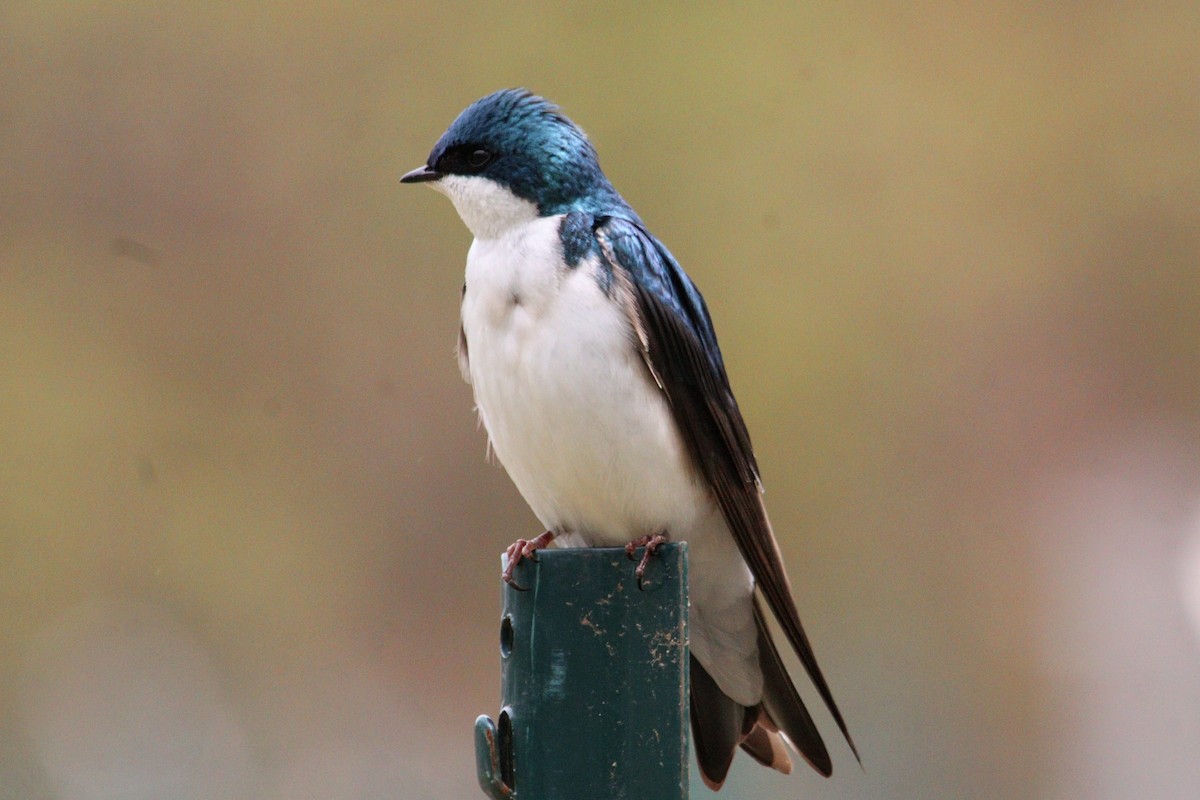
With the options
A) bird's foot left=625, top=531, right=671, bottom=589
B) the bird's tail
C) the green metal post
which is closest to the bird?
the bird's tail

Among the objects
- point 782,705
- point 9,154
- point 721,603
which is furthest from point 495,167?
point 9,154

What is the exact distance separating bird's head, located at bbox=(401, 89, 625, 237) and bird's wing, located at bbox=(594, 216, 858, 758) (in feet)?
0.45

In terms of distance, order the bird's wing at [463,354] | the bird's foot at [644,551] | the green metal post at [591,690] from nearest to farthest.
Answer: the green metal post at [591,690], the bird's foot at [644,551], the bird's wing at [463,354]

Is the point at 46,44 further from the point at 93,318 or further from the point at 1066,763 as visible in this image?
the point at 1066,763

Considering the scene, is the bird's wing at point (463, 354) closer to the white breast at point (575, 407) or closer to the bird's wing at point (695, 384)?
the white breast at point (575, 407)

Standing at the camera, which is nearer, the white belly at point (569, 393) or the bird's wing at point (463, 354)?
the white belly at point (569, 393)

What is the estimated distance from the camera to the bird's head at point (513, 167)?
2982 mm

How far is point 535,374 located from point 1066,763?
4.37 metres

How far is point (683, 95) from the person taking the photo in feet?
25.5

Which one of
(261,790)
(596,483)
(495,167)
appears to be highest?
(495,167)

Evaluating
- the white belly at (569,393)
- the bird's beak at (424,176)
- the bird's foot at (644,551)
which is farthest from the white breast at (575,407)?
the bird's foot at (644,551)

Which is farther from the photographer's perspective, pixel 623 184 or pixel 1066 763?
pixel 623 184

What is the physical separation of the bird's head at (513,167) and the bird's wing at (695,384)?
0.14m

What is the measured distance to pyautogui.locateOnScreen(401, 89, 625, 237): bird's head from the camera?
2.98 meters
